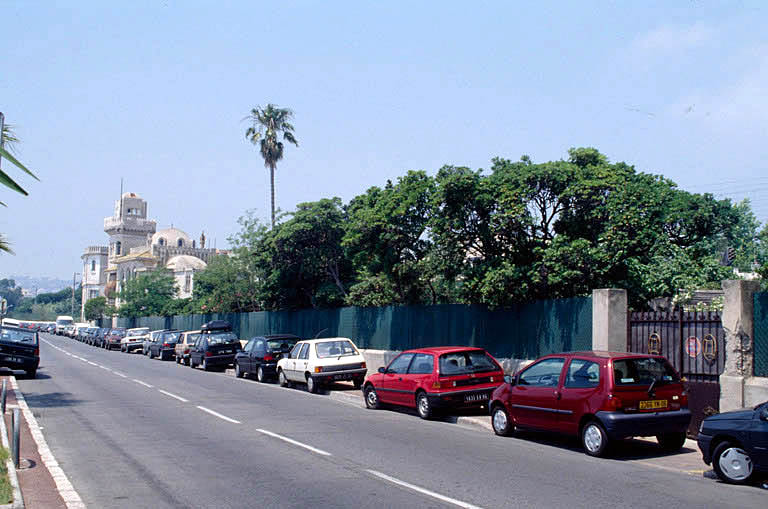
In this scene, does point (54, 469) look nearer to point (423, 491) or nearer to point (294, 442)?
point (294, 442)

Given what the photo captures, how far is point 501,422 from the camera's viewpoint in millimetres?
13234

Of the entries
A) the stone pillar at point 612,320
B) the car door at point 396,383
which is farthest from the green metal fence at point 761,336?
the car door at point 396,383

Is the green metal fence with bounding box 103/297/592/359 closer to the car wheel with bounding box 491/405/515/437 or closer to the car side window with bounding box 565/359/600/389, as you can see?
the car wheel with bounding box 491/405/515/437

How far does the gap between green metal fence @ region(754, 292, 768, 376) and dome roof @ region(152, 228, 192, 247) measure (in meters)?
113

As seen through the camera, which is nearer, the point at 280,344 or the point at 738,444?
the point at 738,444

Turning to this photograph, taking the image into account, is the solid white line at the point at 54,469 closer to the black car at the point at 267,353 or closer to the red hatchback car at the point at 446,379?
the red hatchback car at the point at 446,379

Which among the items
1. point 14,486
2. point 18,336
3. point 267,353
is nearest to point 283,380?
point 267,353

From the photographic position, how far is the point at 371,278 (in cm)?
2870

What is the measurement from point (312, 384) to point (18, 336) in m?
12.0

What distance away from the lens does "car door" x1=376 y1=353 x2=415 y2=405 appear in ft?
54.8

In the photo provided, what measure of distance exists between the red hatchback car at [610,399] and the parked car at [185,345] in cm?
2771

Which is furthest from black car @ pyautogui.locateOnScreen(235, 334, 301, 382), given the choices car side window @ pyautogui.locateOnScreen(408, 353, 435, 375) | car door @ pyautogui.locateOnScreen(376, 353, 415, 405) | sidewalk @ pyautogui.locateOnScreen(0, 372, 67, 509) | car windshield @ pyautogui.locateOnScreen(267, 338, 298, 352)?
sidewalk @ pyautogui.locateOnScreen(0, 372, 67, 509)

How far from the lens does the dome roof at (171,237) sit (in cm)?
11881

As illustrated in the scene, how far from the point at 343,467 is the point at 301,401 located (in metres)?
9.71
